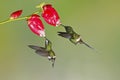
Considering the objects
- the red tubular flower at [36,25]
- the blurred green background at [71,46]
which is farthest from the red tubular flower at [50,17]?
the blurred green background at [71,46]

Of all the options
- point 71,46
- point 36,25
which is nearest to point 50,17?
point 36,25

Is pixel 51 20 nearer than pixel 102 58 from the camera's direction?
Yes

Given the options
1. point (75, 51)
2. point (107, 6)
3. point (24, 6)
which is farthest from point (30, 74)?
point (107, 6)

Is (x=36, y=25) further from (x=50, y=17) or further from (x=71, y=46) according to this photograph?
(x=71, y=46)

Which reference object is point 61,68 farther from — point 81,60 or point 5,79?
point 5,79

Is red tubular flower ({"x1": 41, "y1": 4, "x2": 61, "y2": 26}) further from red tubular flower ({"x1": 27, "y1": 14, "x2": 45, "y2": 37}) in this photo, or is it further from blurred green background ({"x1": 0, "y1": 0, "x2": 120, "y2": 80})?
blurred green background ({"x1": 0, "y1": 0, "x2": 120, "y2": 80})

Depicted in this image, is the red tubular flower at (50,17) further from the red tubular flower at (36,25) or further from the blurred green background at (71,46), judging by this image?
the blurred green background at (71,46)

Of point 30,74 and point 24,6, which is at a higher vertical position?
point 24,6

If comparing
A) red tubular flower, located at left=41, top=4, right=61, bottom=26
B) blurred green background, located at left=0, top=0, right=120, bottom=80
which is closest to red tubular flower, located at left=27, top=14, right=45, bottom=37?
red tubular flower, located at left=41, top=4, right=61, bottom=26

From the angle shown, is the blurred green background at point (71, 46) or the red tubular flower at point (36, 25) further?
the blurred green background at point (71, 46)
